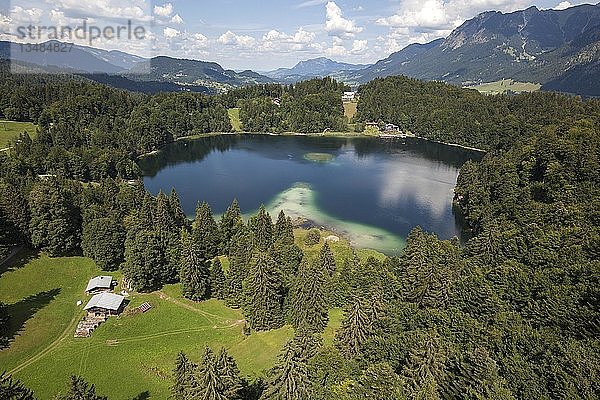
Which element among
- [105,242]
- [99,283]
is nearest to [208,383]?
[99,283]

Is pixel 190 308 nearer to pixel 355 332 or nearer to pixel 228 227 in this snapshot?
pixel 228 227

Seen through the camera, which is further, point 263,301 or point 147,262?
point 147,262

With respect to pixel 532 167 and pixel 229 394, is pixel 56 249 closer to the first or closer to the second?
pixel 229 394

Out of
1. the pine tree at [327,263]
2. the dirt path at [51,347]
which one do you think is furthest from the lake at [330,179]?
the dirt path at [51,347]

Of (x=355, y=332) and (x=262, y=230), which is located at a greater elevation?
(x=262, y=230)

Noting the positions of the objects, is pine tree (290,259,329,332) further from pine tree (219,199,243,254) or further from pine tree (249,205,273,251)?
pine tree (219,199,243,254)

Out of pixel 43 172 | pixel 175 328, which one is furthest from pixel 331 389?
pixel 43 172
